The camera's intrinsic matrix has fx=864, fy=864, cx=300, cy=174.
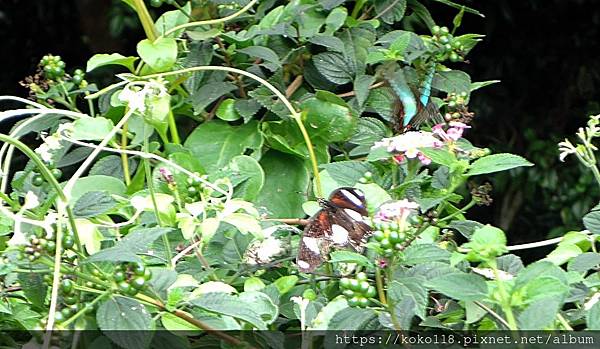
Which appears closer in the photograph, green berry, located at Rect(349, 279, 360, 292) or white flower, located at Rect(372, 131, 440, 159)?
green berry, located at Rect(349, 279, 360, 292)

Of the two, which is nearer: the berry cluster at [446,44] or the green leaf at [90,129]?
the green leaf at [90,129]

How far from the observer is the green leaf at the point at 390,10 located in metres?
1.09

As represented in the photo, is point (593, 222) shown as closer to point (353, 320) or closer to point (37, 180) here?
point (353, 320)

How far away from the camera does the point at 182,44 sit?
1.03 m

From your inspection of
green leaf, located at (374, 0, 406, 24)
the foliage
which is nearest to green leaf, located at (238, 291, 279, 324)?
the foliage

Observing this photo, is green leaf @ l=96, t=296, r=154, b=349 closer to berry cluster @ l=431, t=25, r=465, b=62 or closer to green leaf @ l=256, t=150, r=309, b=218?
green leaf @ l=256, t=150, r=309, b=218

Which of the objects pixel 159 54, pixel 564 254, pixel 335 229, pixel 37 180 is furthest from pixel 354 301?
pixel 159 54

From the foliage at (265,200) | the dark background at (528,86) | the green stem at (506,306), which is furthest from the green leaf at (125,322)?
the dark background at (528,86)

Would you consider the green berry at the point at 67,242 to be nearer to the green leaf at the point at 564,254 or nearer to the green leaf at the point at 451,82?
the green leaf at the point at 564,254

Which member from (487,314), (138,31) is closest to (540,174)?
(138,31)

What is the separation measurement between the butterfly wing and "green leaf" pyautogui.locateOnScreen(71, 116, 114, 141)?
242 millimetres

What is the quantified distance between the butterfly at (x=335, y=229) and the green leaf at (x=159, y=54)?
0.28 meters

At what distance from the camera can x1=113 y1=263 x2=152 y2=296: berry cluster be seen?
0.55 m

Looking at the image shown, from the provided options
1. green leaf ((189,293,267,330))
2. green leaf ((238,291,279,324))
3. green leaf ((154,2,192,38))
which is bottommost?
green leaf ((238,291,279,324))
